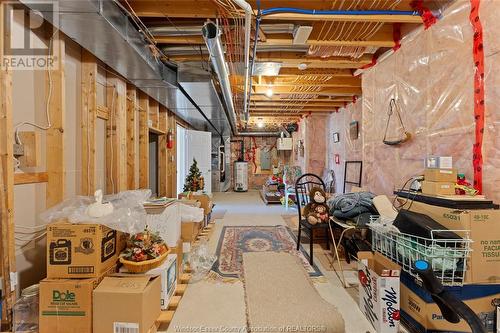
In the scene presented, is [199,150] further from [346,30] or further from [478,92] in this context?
[478,92]

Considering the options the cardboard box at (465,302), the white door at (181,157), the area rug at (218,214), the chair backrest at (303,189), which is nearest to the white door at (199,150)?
the white door at (181,157)

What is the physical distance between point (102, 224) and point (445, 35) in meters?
2.93

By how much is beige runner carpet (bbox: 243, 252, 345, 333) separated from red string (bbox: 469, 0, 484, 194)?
1389 mm

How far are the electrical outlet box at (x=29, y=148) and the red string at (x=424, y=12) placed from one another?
3.19 meters

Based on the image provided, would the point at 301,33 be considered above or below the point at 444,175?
above

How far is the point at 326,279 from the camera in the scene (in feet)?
7.52

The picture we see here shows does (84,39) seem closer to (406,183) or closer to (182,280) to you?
(182,280)

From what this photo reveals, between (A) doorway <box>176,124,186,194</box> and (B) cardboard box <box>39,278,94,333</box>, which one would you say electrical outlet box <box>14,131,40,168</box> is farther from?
(A) doorway <box>176,124,186,194</box>

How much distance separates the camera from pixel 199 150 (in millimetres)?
6102

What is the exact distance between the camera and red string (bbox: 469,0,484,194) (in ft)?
5.61

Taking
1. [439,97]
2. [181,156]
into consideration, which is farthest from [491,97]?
[181,156]

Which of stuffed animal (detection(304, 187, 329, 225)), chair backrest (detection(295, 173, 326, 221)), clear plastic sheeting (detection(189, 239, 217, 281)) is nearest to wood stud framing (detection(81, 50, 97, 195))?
clear plastic sheeting (detection(189, 239, 217, 281))

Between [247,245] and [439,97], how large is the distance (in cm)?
249

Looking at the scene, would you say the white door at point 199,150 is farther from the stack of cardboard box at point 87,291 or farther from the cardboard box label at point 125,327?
the cardboard box label at point 125,327
